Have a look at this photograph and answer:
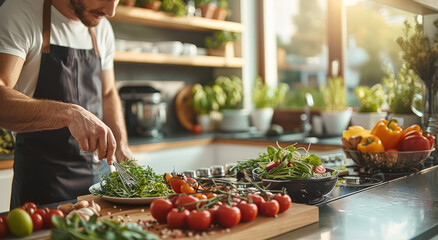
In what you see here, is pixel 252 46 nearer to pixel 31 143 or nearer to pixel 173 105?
pixel 173 105

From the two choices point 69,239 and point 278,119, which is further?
point 278,119

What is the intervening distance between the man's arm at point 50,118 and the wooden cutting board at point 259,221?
0.52 feet

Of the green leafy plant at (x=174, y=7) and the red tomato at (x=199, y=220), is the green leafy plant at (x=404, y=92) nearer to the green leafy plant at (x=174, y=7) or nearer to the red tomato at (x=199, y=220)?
the red tomato at (x=199, y=220)

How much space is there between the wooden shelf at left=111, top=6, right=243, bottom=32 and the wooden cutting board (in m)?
2.44

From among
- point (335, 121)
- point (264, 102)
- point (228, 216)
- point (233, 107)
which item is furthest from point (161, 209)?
point (233, 107)

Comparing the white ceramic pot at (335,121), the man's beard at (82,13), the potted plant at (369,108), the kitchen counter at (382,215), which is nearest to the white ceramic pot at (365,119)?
the potted plant at (369,108)

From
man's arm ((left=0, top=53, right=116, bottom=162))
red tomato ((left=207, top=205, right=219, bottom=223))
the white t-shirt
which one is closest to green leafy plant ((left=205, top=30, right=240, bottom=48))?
the white t-shirt

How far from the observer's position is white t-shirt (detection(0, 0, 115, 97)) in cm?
192

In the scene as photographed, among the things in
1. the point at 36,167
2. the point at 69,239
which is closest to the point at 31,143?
the point at 36,167

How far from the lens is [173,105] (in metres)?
4.39

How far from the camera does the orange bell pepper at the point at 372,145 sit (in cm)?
191

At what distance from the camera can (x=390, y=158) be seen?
6.22 ft

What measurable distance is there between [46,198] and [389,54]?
9.18 ft

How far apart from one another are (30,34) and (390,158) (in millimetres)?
1554
